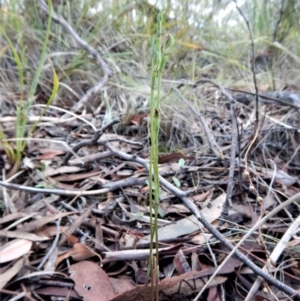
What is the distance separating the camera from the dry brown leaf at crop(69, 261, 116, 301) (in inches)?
28.4

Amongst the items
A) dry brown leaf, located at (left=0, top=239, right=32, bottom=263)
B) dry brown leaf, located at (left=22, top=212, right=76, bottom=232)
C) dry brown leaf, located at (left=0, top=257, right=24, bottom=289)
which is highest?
dry brown leaf, located at (left=22, top=212, right=76, bottom=232)

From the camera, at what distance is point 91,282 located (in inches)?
29.4

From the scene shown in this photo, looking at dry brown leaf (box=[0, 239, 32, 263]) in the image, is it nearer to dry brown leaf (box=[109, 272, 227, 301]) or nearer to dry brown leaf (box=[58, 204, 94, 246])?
dry brown leaf (box=[58, 204, 94, 246])

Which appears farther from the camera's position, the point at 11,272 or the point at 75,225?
the point at 75,225

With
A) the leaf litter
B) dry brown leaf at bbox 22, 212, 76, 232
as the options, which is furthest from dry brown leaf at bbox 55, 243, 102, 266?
dry brown leaf at bbox 22, 212, 76, 232

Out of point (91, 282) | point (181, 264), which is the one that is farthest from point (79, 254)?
point (181, 264)

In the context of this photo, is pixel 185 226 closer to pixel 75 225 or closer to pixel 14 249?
pixel 75 225

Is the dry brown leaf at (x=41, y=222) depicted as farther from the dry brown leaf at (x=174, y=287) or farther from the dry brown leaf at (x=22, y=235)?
the dry brown leaf at (x=174, y=287)

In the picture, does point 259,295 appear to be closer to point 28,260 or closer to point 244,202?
point 244,202

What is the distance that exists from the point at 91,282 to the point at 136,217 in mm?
205

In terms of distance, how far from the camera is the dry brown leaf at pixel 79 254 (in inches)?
32.2

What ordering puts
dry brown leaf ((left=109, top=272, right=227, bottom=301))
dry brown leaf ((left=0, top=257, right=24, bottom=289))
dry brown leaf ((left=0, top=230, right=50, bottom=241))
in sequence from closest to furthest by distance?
1. dry brown leaf ((left=109, top=272, right=227, bottom=301))
2. dry brown leaf ((left=0, top=257, right=24, bottom=289))
3. dry brown leaf ((left=0, top=230, right=50, bottom=241))

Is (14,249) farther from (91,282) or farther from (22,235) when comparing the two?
(91,282)

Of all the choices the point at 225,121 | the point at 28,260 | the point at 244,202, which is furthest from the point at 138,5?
the point at 28,260
